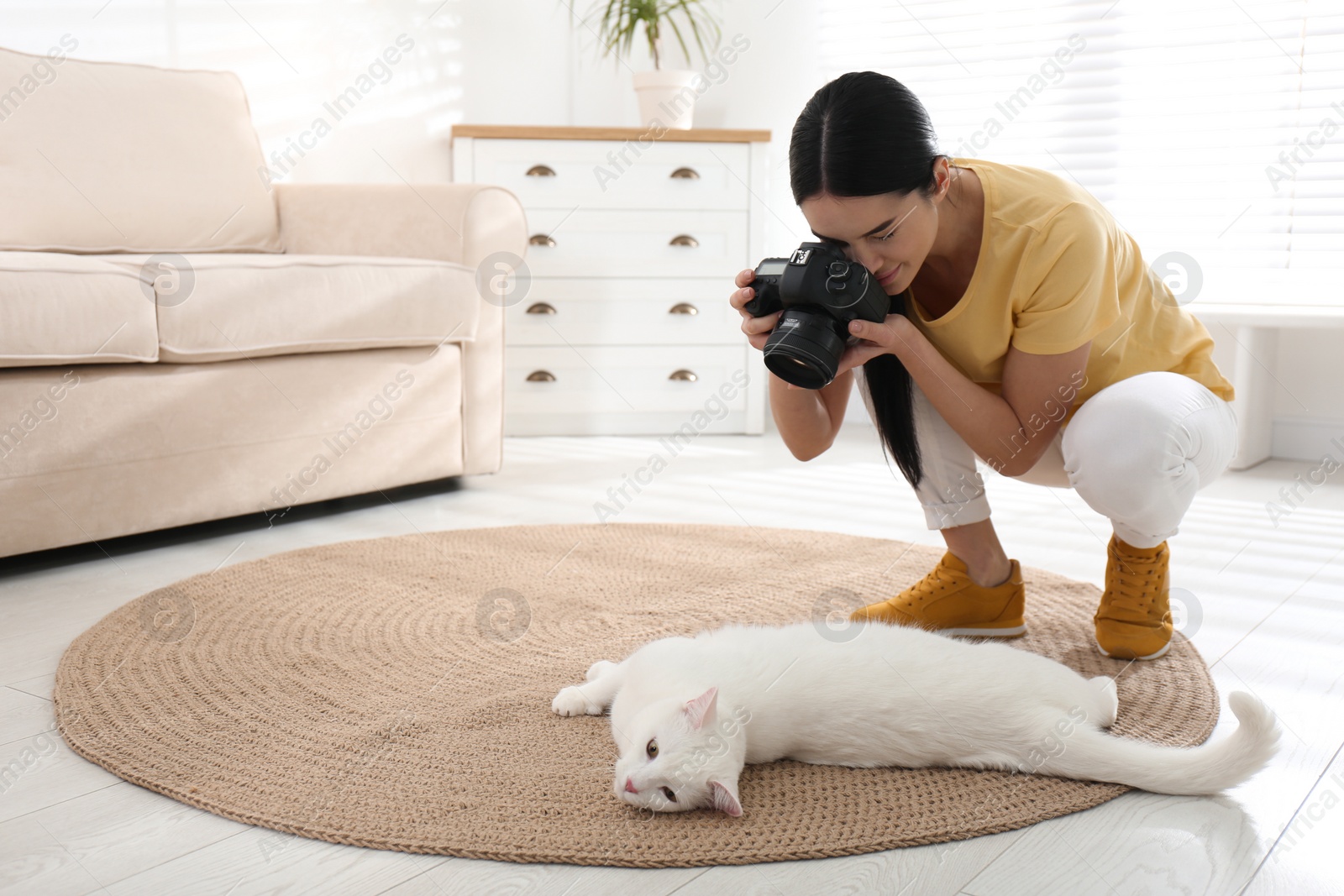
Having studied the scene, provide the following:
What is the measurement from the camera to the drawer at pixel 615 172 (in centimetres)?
268

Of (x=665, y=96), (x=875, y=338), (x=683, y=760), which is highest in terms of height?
(x=665, y=96)

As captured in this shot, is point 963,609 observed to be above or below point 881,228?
below

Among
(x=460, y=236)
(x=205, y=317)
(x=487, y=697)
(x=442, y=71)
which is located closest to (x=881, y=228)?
(x=487, y=697)

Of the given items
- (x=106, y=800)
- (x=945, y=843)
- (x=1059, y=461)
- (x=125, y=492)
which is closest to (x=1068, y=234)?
(x=1059, y=461)

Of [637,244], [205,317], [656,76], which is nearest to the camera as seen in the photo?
[205,317]

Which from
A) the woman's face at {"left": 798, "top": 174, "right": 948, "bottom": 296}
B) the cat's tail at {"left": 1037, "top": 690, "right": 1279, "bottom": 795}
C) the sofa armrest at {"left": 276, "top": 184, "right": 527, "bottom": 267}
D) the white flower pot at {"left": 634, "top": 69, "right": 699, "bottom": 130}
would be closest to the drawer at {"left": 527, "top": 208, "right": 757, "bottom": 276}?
the white flower pot at {"left": 634, "top": 69, "right": 699, "bottom": 130}

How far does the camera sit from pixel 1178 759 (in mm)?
868

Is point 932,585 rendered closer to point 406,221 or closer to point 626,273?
point 406,221

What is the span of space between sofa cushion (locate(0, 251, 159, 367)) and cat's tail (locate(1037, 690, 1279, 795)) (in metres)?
1.33

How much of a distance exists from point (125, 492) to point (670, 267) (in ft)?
5.04

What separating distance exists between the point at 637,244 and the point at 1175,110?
1.39m

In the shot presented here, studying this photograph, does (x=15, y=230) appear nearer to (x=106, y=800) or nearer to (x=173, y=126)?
(x=173, y=126)

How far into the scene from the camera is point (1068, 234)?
41.0 inches

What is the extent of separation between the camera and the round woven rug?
83 cm
